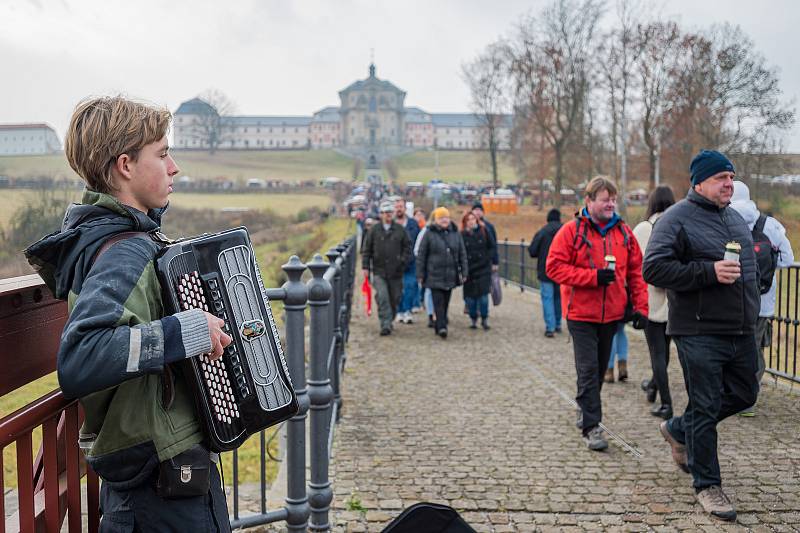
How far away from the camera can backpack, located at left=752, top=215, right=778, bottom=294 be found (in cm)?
643

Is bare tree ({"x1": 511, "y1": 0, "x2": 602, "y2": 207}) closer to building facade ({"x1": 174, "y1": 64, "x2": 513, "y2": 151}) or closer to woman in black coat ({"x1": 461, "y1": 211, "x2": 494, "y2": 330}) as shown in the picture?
woman in black coat ({"x1": 461, "y1": 211, "x2": 494, "y2": 330})

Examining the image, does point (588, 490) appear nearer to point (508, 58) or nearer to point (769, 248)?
point (769, 248)

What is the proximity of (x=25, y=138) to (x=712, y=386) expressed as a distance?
6.70m

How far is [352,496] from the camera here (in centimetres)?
537

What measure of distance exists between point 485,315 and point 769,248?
7.28 m

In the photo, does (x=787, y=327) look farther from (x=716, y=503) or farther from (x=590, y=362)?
(x=716, y=503)

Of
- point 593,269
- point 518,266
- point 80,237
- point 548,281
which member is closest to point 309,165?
point 518,266

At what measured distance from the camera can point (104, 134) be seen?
2205 millimetres

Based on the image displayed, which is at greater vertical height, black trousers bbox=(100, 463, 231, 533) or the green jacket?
the green jacket

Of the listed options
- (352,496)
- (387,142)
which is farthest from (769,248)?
(387,142)

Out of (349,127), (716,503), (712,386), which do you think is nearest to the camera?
(716,503)

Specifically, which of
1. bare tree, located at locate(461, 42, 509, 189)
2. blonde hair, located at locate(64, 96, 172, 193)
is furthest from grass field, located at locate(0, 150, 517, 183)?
blonde hair, located at locate(64, 96, 172, 193)

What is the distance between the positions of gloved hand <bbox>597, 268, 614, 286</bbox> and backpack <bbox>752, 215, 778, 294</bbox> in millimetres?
1079

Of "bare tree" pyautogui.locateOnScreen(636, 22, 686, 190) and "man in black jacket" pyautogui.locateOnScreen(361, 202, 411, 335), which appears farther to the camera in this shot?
"bare tree" pyautogui.locateOnScreen(636, 22, 686, 190)
